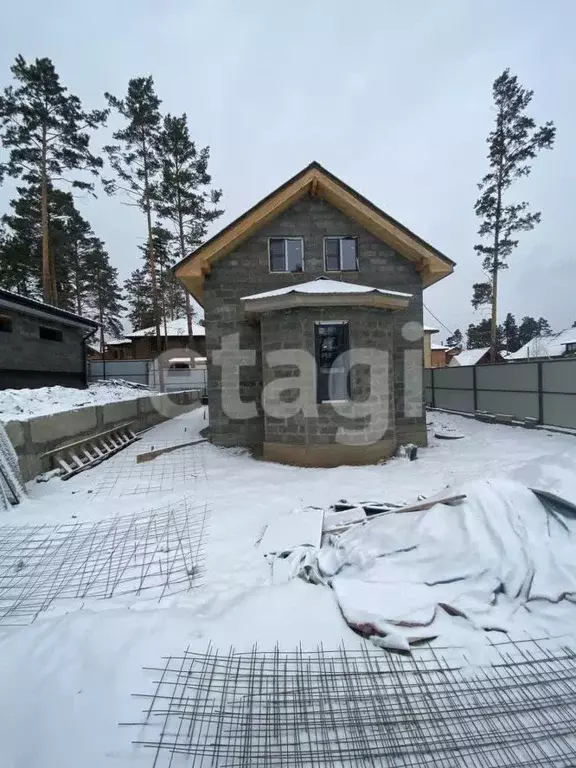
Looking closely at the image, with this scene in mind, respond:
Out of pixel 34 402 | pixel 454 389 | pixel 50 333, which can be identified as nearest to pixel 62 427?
pixel 34 402

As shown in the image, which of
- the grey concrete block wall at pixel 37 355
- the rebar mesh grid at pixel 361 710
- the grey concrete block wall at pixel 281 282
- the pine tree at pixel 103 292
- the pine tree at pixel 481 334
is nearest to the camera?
the rebar mesh grid at pixel 361 710

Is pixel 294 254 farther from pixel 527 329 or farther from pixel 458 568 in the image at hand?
pixel 527 329

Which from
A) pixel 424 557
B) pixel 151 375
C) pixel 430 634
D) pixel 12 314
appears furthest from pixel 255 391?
pixel 151 375

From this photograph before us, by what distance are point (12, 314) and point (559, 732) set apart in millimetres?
15637

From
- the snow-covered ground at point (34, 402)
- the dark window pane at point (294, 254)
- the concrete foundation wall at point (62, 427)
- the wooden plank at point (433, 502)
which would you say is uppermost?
the dark window pane at point (294, 254)

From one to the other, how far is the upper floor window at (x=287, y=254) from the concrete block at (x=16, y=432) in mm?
6487

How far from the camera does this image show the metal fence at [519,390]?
9.55 m

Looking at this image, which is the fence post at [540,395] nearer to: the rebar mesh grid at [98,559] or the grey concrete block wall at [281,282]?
the grey concrete block wall at [281,282]

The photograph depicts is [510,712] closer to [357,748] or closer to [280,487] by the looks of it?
[357,748]

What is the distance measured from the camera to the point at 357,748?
187 centimetres

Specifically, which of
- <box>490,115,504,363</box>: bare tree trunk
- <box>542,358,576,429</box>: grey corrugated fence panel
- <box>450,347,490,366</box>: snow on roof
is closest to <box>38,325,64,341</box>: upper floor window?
<box>542,358,576,429</box>: grey corrugated fence panel

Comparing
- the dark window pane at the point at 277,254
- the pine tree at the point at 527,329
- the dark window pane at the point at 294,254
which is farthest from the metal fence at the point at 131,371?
the pine tree at the point at 527,329

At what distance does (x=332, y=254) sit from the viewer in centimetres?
950

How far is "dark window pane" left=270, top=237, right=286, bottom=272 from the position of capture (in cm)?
932
